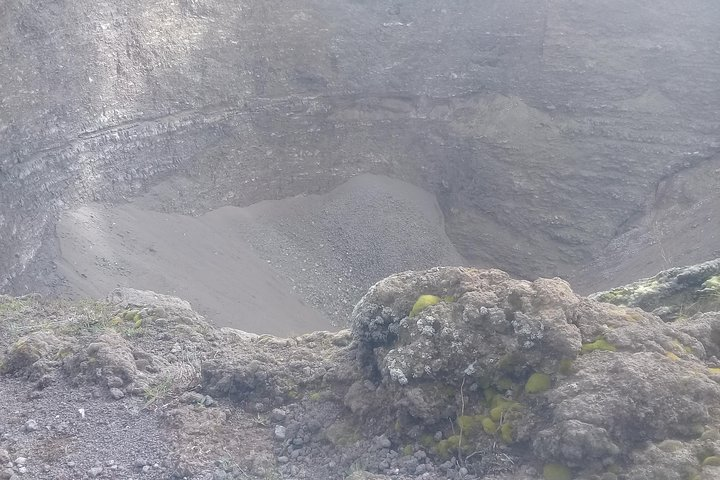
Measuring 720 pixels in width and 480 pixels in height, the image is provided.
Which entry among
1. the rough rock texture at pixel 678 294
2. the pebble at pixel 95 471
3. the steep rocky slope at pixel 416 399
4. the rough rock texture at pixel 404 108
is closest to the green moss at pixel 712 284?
the rough rock texture at pixel 678 294

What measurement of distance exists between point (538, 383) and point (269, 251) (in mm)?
17580

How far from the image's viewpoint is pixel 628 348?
21.1 feet

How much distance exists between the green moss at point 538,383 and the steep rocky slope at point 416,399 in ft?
0.04

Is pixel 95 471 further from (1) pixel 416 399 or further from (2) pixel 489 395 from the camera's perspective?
(2) pixel 489 395

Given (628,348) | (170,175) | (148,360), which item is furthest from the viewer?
(170,175)

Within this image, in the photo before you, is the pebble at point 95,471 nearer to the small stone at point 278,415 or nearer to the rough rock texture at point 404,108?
the small stone at point 278,415

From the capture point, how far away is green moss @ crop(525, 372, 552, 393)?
628 centimetres

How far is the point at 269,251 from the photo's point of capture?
23328mm

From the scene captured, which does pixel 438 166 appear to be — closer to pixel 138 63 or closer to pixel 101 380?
pixel 138 63

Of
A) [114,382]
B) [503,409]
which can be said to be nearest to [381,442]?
[503,409]

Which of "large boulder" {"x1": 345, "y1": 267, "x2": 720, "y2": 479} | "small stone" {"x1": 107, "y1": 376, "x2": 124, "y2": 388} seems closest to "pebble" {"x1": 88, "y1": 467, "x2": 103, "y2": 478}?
"small stone" {"x1": 107, "y1": 376, "x2": 124, "y2": 388}

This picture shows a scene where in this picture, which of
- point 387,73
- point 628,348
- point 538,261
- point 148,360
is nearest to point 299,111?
point 387,73

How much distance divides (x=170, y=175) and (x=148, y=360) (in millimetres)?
15433

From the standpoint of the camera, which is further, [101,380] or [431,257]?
[431,257]
